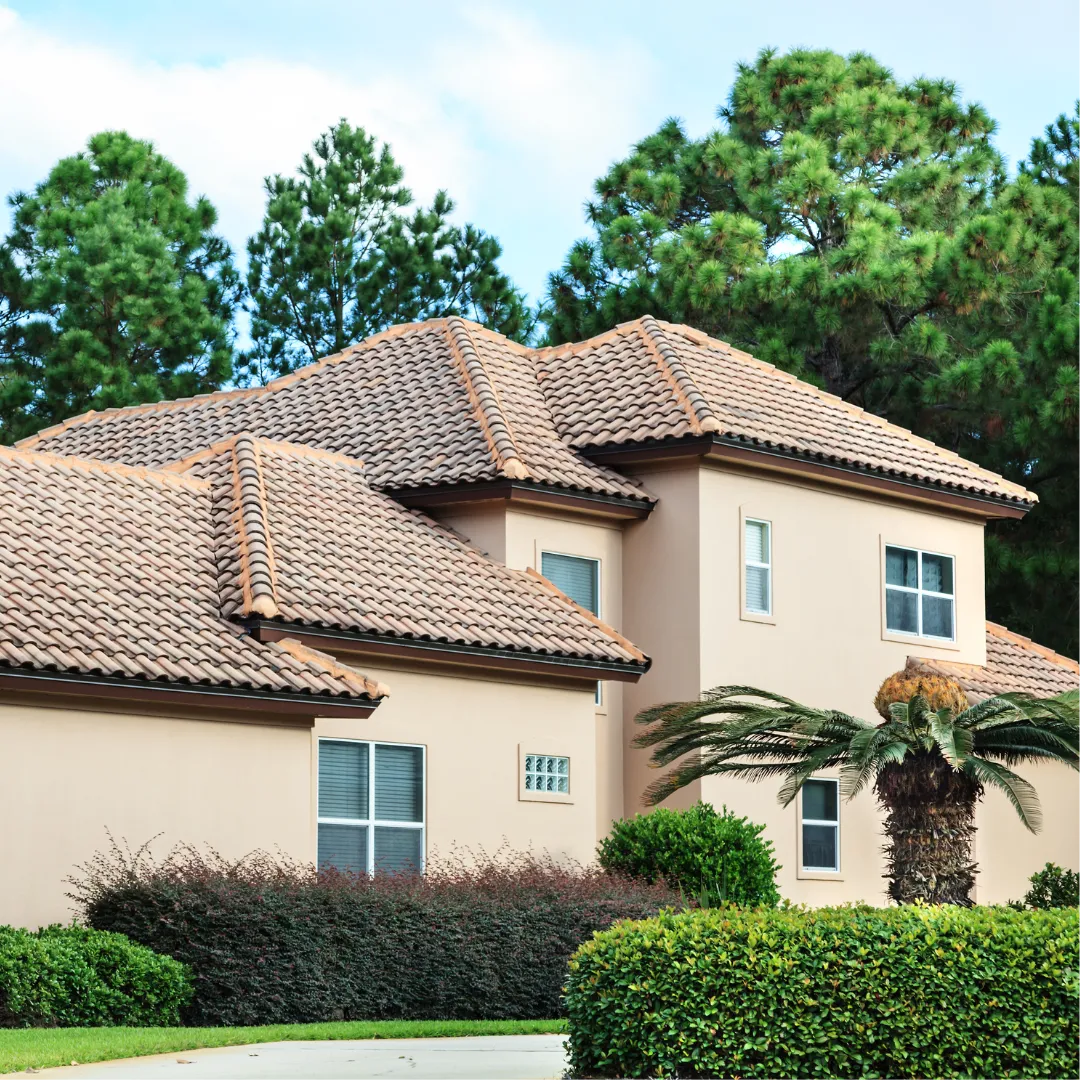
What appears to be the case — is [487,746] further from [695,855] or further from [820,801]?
[820,801]

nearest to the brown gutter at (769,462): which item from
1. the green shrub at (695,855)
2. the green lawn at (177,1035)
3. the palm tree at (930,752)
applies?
the green shrub at (695,855)

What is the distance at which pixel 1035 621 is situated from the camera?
36.8 metres

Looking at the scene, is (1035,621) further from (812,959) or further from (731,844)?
(812,959)

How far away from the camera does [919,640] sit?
91.2ft

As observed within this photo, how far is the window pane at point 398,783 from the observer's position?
69.1 feet

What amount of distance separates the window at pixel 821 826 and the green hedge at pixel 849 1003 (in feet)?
44.4

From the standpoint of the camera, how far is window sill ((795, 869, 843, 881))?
25.3 m

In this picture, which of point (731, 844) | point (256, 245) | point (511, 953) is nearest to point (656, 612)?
point (731, 844)

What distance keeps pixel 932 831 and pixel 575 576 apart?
919 cm

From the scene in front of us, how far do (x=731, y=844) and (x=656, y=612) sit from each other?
4317 millimetres

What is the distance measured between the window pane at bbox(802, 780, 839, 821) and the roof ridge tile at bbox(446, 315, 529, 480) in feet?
19.7

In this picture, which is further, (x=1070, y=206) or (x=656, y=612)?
(x=1070, y=206)

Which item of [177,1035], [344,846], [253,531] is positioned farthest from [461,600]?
[177,1035]

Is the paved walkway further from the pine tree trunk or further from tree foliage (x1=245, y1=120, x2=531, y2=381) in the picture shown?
tree foliage (x1=245, y1=120, x2=531, y2=381)
